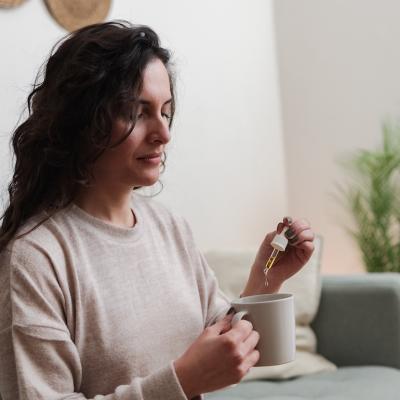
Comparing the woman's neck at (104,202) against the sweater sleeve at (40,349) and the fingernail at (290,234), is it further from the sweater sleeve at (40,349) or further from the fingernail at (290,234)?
the fingernail at (290,234)

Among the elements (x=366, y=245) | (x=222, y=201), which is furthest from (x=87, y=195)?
(x=366, y=245)

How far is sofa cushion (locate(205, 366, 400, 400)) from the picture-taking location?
1.94m

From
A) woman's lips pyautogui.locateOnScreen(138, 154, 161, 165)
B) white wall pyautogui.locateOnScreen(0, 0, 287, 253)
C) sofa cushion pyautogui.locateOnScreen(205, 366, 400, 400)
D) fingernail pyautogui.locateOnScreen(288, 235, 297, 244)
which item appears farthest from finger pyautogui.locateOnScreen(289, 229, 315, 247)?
white wall pyautogui.locateOnScreen(0, 0, 287, 253)

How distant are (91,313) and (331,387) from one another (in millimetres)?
1071

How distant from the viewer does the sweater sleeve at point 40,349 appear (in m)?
1.08

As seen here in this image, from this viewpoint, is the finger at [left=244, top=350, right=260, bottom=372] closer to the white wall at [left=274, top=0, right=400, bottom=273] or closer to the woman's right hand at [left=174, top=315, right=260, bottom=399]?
the woman's right hand at [left=174, top=315, right=260, bottom=399]

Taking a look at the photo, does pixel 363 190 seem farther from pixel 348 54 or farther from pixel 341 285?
pixel 341 285

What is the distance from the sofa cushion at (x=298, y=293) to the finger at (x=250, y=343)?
112 centimetres

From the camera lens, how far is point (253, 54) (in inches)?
132

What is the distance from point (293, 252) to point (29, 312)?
50cm

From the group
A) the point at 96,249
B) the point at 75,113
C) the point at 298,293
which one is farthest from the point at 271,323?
the point at 298,293

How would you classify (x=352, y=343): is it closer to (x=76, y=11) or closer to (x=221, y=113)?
(x=221, y=113)

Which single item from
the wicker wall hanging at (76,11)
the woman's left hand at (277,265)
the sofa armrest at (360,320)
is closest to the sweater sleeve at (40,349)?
the woman's left hand at (277,265)

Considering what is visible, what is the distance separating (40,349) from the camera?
109 cm
